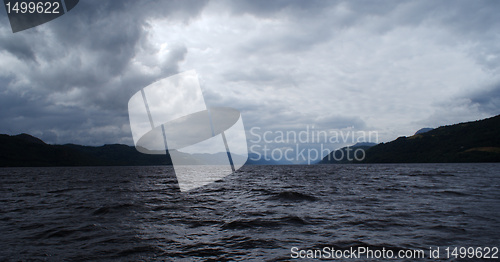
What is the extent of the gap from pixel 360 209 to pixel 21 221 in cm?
1877

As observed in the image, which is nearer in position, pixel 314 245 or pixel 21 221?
pixel 314 245

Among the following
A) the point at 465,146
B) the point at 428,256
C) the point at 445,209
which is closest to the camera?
the point at 428,256

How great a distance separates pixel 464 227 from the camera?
1111 centimetres

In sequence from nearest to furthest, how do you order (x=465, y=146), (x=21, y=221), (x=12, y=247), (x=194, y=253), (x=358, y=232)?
1. (x=194, y=253)
2. (x=12, y=247)
3. (x=358, y=232)
4. (x=21, y=221)
5. (x=465, y=146)

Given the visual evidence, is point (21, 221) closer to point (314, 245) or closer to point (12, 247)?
point (12, 247)

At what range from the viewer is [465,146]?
189875mm

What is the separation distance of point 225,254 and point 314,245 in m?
3.17

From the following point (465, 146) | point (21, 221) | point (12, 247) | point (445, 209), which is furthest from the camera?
point (465, 146)

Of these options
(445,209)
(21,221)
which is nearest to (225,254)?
(21,221)

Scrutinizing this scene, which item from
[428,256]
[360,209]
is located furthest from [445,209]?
[428,256]

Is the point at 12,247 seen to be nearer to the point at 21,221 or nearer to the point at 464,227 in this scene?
the point at 21,221

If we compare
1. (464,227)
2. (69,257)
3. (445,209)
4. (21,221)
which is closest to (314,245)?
(464,227)

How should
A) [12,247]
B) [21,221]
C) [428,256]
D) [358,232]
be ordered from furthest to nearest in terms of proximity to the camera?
[21,221]
[358,232]
[12,247]
[428,256]

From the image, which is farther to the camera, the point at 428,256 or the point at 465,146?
the point at 465,146
